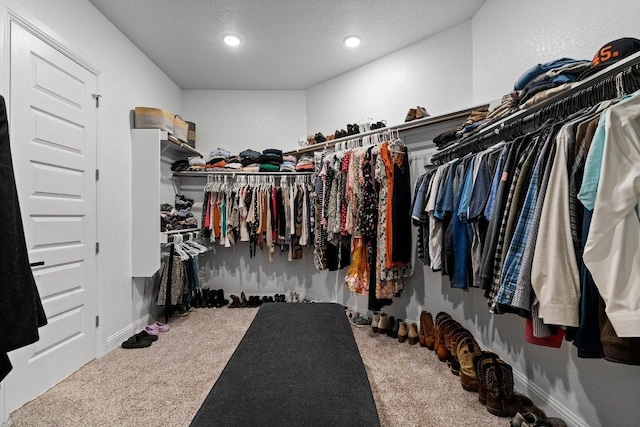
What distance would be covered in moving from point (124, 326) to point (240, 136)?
8.48ft

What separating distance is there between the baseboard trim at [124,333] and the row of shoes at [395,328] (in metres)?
2.29

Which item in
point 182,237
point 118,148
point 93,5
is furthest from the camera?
point 182,237

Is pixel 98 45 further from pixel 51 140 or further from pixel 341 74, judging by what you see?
pixel 341 74

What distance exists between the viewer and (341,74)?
337 centimetres

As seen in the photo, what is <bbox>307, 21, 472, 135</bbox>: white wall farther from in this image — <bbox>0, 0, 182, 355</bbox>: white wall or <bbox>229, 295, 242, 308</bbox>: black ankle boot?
<bbox>229, 295, 242, 308</bbox>: black ankle boot

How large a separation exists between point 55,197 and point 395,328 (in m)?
2.90

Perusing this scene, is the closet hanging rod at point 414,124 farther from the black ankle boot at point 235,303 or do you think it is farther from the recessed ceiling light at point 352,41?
the black ankle boot at point 235,303

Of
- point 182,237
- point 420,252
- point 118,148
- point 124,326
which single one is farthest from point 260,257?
point 420,252

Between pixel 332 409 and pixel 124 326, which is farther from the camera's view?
pixel 124 326

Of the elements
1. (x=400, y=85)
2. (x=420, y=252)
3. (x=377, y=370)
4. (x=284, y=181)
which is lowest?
(x=377, y=370)

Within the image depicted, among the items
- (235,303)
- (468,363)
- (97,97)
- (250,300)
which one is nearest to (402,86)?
(468,363)

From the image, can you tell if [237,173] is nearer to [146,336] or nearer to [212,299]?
[212,299]

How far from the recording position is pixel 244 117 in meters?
3.82

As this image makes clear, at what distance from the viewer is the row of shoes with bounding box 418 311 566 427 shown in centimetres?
153
